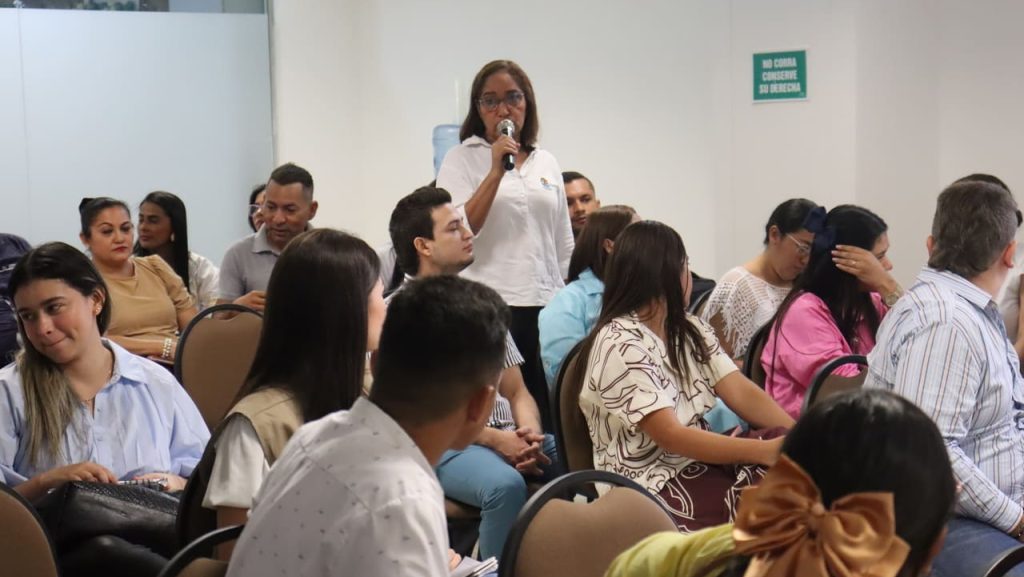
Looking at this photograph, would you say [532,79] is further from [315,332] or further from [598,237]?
[315,332]

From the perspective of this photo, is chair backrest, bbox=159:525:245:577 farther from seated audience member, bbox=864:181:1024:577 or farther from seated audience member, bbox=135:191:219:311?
seated audience member, bbox=135:191:219:311

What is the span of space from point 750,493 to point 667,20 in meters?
5.60

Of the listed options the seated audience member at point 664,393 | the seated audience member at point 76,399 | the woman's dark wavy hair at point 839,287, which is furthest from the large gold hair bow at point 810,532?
the woman's dark wavy hair at point 839,287

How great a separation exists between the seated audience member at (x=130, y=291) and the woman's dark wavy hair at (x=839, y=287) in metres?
2.32

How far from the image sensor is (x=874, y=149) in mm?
5945

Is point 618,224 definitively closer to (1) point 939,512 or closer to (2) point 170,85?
(1) point 939,512

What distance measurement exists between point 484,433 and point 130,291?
1958 millimetres

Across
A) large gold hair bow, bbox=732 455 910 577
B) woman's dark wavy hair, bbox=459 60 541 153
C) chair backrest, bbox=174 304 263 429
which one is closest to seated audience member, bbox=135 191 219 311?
chair backrest, bbox=174 304 263 429

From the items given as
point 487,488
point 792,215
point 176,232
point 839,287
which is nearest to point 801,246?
point 792,215

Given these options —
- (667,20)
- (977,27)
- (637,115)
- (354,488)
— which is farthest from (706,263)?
(354,488)

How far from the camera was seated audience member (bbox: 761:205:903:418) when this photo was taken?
3.38 m

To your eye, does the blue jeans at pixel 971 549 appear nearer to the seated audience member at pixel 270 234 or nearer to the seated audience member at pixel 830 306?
the seated audience member at pixel 830 306

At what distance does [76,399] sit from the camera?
2697 millimetres

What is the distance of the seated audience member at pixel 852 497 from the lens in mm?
1162
